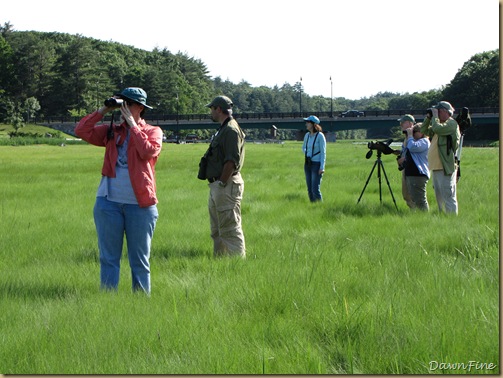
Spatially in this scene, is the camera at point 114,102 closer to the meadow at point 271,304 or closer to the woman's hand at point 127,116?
the woman's hand at point 127,116

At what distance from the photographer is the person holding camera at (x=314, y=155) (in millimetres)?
10781

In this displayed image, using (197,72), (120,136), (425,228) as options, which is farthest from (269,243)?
(197,72)

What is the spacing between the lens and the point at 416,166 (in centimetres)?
937

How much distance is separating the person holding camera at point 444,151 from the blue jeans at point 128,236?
194 inches

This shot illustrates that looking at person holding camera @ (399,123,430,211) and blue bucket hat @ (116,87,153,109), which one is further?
person holding camera @ (399,123,430,211)

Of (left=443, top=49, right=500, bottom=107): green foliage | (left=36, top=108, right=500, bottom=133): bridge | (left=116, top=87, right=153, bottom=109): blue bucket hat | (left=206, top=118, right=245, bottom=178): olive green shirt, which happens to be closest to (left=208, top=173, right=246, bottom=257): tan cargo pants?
(left=206, top=118, right=245, bottom=178): olive green shirt

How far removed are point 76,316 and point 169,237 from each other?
3413mm

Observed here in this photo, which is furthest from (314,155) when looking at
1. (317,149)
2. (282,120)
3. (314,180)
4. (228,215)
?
(282,120)

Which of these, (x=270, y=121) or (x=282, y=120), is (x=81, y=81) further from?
(x=282, y=120)

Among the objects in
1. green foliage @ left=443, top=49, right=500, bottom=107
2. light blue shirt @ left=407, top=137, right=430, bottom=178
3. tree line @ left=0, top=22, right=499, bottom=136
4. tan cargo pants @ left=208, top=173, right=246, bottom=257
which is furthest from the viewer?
tree line @ left=0, top=22, right=499, bottom=136

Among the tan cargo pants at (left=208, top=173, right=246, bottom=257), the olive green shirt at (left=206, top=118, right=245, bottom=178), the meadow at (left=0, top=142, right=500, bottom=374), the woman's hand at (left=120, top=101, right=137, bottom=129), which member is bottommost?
the meadow at (left=0, top=142, right=500, bottom=374)

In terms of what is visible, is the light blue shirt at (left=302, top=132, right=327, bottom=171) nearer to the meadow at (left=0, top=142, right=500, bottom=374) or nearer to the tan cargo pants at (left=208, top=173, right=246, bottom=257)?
the meadow at (left=0, top=142, right=500, bottom=374)

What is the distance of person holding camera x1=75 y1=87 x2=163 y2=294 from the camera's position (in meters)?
4.71

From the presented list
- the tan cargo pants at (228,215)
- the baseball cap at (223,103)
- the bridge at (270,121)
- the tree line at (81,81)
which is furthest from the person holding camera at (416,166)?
the tree line at (81,81)
